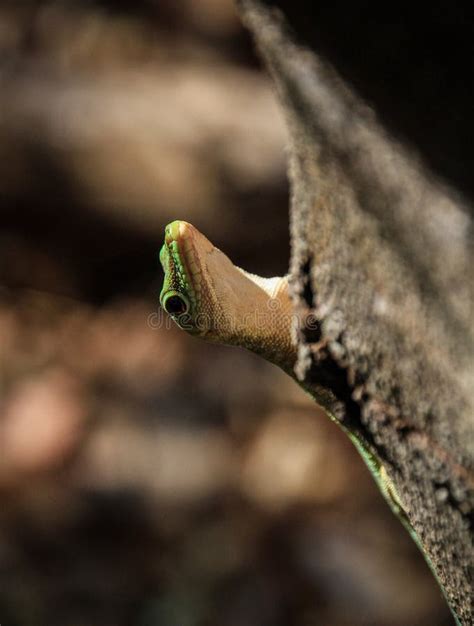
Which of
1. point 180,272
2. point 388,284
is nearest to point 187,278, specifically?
point 180,272

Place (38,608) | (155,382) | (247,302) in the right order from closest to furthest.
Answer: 1. (247,302)
2. (38,608)
3. (155,382)

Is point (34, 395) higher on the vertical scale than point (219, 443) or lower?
lower

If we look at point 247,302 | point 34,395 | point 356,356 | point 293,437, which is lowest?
point 34,395

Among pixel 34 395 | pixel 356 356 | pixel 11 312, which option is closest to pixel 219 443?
pixel 34 395

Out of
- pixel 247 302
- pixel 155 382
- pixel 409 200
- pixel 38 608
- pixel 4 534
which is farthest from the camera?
pixel 155 382

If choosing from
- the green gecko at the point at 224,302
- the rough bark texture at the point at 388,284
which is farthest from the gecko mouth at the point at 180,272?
the rough bark texture at the point at 388,284

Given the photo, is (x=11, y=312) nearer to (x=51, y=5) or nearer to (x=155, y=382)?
(x=155, y=382)

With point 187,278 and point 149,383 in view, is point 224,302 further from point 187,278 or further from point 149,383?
point 149,383
